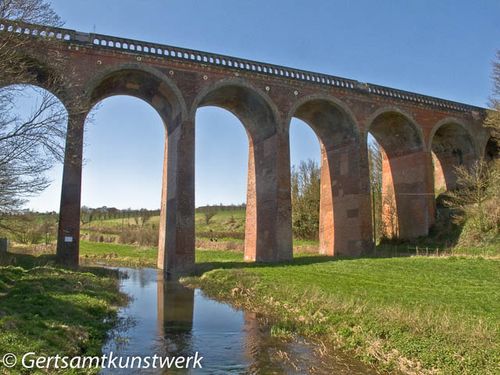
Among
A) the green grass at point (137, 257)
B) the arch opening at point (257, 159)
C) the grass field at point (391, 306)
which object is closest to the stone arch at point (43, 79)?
the arch opening at point (257, 159)

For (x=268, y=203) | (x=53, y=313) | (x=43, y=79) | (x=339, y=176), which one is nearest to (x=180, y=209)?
(x=268, y=203)

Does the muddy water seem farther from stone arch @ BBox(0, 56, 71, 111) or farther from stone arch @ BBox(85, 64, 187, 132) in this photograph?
stone arch @ BBox(85, 64, 187, 132)

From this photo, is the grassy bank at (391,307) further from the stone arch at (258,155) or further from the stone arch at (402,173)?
the stone arch at (402,173)

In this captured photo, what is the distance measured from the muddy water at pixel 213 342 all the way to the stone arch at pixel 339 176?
575 inches

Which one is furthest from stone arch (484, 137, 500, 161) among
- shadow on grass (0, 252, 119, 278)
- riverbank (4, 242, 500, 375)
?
shadow on grass (0, 252, 119, 278)

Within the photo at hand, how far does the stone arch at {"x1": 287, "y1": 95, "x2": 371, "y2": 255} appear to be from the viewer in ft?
87.7

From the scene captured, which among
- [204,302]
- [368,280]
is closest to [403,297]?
[368,280]

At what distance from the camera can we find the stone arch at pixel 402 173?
30.6m

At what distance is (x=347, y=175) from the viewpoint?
27.9 metres

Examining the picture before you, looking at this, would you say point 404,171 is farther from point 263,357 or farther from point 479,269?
point 263,357

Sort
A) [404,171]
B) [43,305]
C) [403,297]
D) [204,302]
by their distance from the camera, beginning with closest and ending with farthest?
[43,305] → [403,297] → [204,302] → [404,171]

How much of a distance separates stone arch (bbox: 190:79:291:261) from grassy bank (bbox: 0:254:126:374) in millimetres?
11204

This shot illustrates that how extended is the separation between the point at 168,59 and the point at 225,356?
1863 cm

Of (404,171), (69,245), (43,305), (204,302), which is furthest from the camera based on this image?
(404,171)
